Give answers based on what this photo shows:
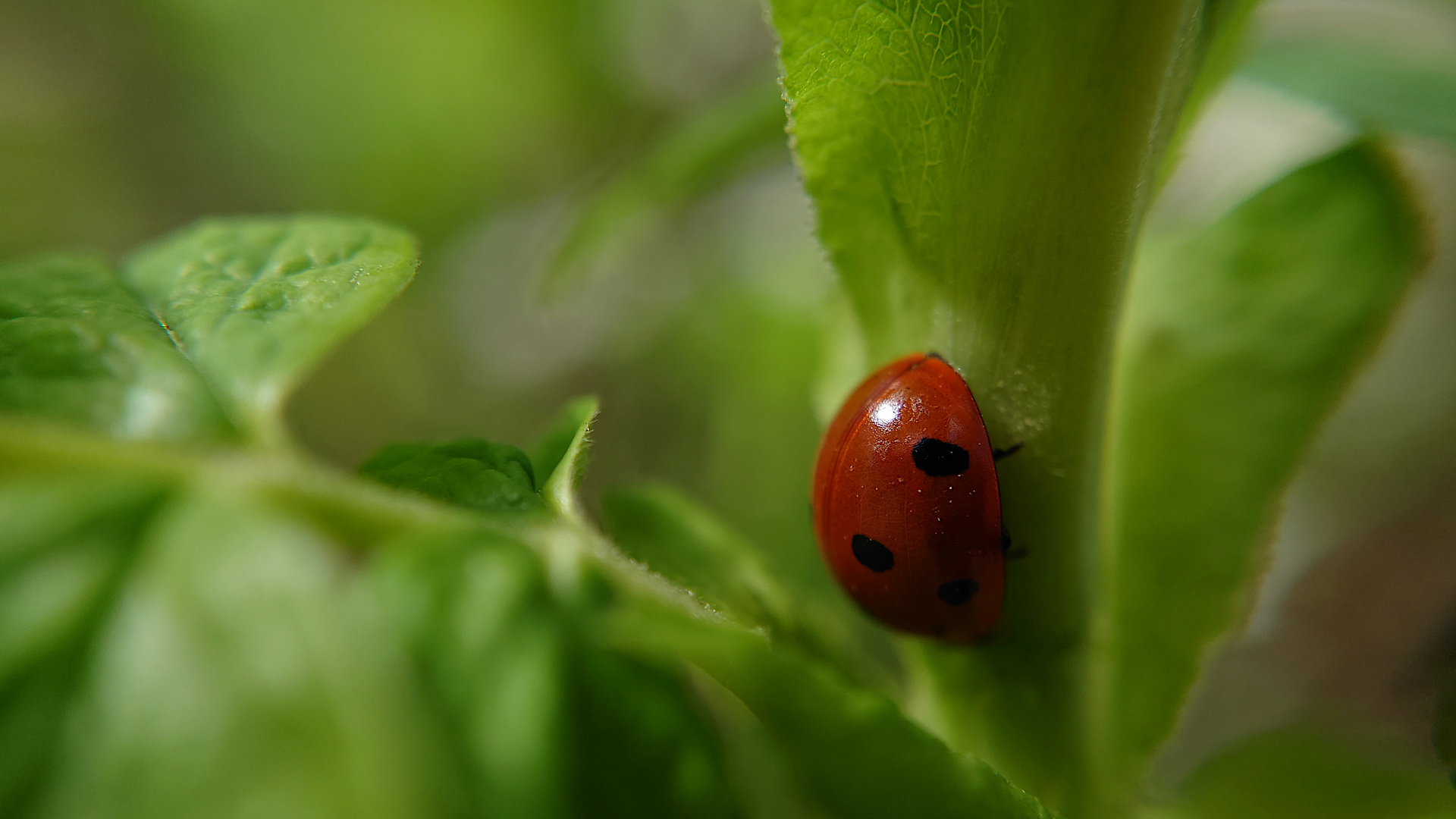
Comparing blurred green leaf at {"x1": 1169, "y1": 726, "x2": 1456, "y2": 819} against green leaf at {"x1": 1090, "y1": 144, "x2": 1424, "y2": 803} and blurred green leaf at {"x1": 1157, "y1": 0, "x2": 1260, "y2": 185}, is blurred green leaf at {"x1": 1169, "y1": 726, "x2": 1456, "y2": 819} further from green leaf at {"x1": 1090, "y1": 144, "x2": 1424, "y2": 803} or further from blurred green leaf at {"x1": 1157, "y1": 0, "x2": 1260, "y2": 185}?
blurred green leaf at {"x1": 1157, "y1": 0, "x2": 1260, "y2": 185}

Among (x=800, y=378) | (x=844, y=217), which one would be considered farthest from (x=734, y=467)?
(x=844, y=217)

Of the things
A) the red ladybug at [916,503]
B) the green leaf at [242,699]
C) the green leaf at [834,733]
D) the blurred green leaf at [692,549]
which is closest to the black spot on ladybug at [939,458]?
the red ladybug at [916,503]

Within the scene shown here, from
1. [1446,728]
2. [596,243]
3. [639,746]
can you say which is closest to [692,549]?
[639,746]

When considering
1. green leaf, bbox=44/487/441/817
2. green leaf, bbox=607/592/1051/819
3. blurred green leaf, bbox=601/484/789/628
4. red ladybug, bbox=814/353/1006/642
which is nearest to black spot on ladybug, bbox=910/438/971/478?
red ladybug, bbox=814/353/1006/642

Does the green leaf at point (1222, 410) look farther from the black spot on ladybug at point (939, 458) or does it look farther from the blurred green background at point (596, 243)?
the blurred green background at point (596, 243)

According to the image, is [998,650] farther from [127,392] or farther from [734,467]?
[734,467]
